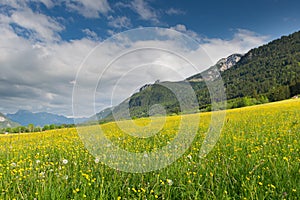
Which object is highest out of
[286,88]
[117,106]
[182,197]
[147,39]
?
[286,88]

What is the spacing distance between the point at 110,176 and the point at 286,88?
9064cm

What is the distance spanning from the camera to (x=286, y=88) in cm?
8294

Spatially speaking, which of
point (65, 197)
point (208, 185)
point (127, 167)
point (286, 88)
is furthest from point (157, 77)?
point (286, 88)

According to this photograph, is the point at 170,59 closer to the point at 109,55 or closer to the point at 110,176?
the point at 109,55

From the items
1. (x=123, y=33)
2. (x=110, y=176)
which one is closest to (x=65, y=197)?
(x=110, y=176)

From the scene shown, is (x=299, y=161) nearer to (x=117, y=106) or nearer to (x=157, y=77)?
(x=157, y=77)

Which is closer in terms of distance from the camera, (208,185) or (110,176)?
(208,185)

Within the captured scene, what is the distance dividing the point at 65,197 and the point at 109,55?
320cm

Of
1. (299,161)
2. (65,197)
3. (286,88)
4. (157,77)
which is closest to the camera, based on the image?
(65,197)

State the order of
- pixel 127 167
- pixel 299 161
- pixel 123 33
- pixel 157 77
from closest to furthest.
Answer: pixel 299 161
pixel 127 167
pixel 123 33
pixel 157 77

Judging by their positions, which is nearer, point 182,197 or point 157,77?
point 182,197

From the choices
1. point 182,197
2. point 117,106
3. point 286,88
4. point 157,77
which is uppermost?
point 286,88

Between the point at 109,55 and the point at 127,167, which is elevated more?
the point at 109,55

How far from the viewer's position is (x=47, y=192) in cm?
339
